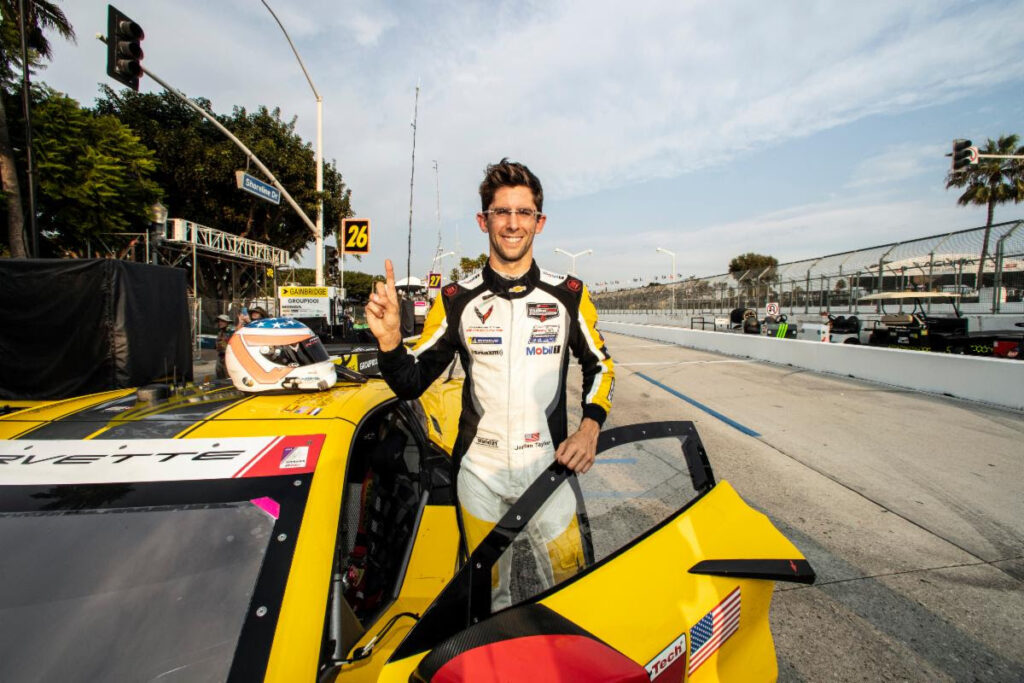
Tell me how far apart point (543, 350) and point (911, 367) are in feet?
33.0

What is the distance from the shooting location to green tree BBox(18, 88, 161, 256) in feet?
47.1

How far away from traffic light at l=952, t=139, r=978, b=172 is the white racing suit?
2072cm

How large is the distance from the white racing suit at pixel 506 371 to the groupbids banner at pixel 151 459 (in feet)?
1.44

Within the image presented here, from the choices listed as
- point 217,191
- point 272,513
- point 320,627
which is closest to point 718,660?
point 320,627

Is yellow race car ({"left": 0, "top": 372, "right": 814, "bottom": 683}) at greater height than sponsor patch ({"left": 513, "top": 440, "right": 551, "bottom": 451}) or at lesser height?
lesser

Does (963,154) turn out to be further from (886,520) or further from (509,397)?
(509,397)

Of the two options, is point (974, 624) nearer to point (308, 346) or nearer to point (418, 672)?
point (418, 672)

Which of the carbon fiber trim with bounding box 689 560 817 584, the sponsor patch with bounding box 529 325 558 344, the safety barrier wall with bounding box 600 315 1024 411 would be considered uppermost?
the sponsor patch with bounding box 529 325 558 344

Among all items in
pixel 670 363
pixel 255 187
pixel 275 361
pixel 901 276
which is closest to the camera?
pixel 275 361

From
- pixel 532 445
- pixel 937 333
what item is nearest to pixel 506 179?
pixel 532 445

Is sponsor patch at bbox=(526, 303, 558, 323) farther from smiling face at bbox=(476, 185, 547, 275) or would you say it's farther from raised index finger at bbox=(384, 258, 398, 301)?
raised index finger at bbox=(384, 258, 398, 301)

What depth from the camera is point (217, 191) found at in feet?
84.8

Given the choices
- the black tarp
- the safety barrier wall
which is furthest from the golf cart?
the black tarp

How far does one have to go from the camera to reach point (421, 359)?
2.02 meters
